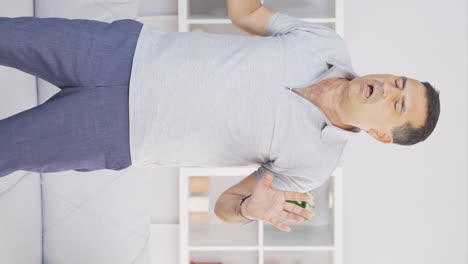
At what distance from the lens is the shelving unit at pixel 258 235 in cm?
253

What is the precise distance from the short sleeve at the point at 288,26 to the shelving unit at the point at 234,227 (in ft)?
3.09

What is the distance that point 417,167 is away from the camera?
9.19 ft

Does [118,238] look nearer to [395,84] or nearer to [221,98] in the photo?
[221,98]

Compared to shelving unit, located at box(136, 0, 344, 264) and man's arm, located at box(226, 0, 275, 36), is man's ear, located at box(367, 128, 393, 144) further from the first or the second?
shelving unit, located at box(136, 0, 344, 264)

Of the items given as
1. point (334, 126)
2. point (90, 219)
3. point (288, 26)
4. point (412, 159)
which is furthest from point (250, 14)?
point (412, 159)

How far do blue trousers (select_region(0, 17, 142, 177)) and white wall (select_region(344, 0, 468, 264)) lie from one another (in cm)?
166

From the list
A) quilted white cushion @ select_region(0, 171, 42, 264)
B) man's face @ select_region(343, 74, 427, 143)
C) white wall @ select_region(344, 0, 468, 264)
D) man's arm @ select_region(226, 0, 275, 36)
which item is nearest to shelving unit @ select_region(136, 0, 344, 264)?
white wall @ select_region(344, 0, 468, 264)

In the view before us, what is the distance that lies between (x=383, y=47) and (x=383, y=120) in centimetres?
140

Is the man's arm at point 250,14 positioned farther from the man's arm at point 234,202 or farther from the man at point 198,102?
the man's arm at point 234,202

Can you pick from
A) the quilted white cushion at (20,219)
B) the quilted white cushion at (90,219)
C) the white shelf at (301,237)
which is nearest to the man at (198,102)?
the quilted white cushion at (20,219)

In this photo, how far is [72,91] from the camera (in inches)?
57.9

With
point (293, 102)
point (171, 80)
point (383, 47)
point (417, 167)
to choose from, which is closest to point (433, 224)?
point (417, 167)

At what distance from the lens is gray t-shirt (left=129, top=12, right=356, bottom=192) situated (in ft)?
4.67

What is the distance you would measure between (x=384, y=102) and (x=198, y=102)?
1.74 ft
